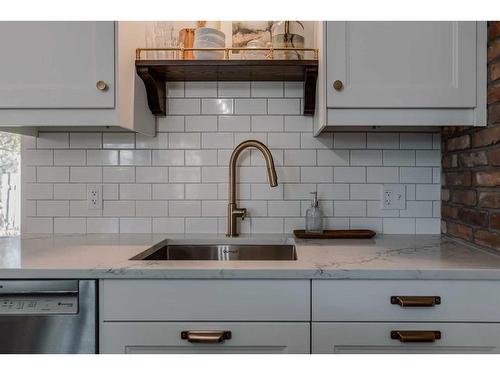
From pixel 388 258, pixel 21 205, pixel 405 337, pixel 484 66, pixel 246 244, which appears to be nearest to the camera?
pixel 405 337

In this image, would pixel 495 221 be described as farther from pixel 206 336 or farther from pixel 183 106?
pixel 183 106

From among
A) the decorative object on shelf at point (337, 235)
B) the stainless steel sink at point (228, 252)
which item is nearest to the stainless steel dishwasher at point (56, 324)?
the stainless steel sink at point (228, 252)

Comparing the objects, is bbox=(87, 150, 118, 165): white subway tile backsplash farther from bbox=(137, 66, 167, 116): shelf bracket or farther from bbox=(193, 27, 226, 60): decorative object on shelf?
bbox=(193, 27, 226, 60): decorative object on shelf

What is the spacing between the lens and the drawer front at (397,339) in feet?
3.95

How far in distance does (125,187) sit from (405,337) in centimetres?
133

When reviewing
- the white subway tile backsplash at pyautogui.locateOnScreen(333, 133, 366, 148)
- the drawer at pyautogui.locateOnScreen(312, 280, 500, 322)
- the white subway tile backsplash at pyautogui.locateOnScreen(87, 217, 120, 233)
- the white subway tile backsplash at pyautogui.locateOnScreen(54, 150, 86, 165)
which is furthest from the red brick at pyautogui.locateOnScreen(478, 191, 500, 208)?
the white subway tile backsplash at pyautogui.locateOnScreen(54, 150, 86, 165)

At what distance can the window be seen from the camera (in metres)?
1.95

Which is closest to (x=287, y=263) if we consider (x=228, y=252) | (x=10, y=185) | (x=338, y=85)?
(x=228, y=252)

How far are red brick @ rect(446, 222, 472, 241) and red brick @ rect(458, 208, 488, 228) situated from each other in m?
0.03

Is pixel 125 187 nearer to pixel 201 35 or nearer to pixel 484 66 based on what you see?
pixel 201 35

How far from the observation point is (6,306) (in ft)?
3.98

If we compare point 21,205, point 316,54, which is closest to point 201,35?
point 316,54

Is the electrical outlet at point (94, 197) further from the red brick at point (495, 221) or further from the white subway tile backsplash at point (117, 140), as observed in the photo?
the red brick at point (495, 221)

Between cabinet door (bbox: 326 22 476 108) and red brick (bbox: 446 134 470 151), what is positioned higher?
cabinet door (bbox: 326 22 476 108)
